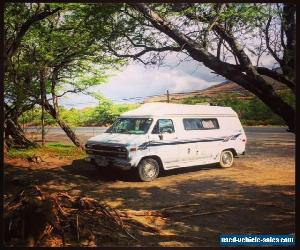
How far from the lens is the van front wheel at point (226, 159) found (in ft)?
32.4

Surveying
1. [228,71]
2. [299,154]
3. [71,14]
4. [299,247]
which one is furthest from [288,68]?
[71,14]

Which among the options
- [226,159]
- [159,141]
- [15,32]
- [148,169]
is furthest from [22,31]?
[226,159]

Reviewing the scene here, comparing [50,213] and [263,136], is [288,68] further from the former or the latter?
[263,136]

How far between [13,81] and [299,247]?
7.92m

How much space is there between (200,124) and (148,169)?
2039 mm

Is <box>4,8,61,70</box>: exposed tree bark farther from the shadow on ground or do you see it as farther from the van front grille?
the shadow on ground

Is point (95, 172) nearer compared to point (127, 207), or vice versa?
point (127, 207)

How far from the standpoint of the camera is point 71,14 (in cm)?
1048

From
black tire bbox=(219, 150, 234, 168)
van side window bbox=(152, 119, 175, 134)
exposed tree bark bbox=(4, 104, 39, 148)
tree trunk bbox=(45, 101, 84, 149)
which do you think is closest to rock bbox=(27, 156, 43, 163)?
tree trunk bbox=(45, 101, 84, 149)

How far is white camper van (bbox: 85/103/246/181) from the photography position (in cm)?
846

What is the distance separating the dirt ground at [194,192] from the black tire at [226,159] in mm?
261

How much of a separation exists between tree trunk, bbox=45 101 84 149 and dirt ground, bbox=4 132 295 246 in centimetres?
119

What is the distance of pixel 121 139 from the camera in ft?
27.9

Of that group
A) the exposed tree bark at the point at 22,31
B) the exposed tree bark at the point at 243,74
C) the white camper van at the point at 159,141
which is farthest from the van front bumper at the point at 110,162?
the exposed tree bark at the point at 243,74
